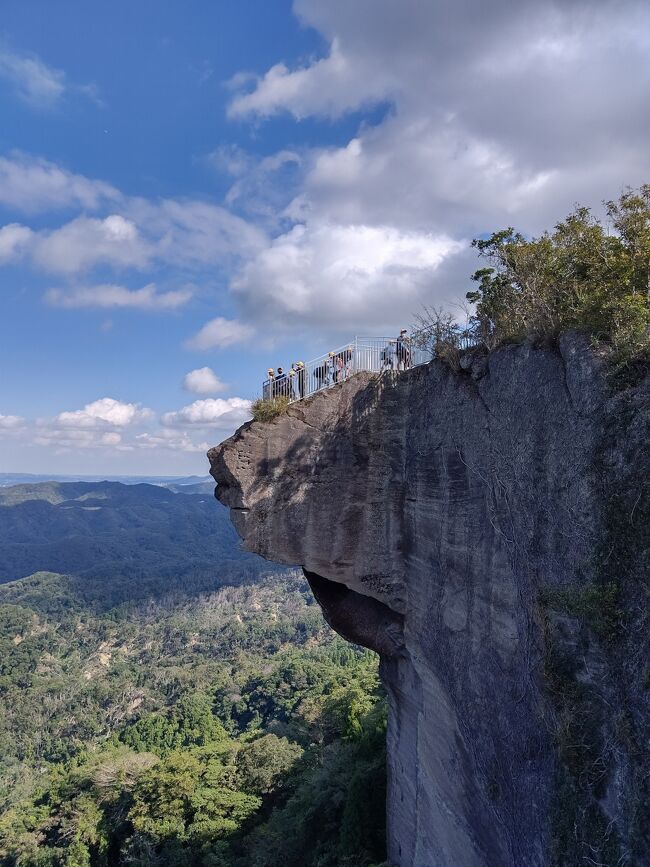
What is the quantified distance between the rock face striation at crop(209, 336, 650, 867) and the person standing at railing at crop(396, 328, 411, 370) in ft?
1.28

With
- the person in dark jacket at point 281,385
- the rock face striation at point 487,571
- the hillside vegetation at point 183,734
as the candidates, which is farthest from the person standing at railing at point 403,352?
the hillside vegetation at point 183,734

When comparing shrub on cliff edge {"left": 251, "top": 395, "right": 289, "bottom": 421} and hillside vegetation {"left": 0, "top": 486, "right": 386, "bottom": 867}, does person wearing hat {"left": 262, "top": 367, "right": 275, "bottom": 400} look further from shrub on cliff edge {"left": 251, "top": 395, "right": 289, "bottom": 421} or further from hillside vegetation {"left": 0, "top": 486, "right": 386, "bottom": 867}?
hillside vegetation {"left": 0, "top": 486, "right": 386, "bottom": 867}

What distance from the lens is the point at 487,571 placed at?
907 centimetres

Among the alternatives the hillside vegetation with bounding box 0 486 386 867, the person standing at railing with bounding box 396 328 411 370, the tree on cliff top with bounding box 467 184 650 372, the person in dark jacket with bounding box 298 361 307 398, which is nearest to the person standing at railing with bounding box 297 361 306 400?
the person in dark jacket with bounding box 298 361 307 398

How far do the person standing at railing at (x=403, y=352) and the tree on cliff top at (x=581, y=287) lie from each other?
2107mm

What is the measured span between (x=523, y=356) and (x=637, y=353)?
1.95 metres

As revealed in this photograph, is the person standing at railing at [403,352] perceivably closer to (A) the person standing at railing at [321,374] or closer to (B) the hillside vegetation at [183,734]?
(A) the person standing at railing at [321,374]

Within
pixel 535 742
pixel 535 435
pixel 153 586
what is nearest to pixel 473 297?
pixel 535 435

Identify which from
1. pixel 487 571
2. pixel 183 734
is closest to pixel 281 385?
pixel 487 571

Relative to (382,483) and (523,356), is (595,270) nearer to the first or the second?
(523,356)

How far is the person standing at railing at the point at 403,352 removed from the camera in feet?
39.4

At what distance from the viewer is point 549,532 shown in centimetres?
742

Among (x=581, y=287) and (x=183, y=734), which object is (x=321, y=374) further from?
(x=183, y=734)

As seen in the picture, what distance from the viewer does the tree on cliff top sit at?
6824mm
